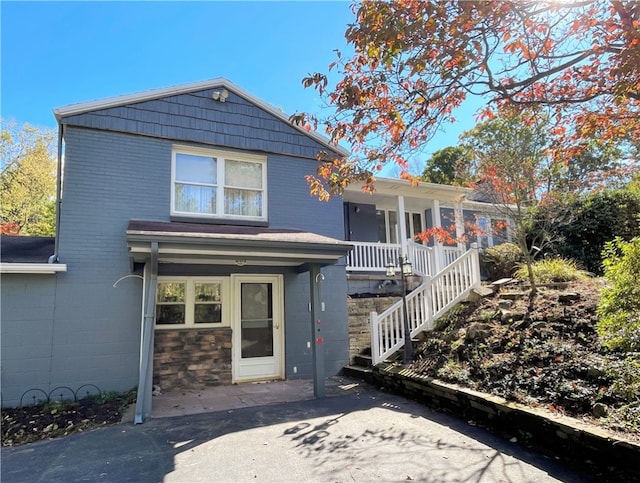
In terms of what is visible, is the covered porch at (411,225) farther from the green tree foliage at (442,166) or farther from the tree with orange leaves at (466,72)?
the green tree foliage at (442,166)

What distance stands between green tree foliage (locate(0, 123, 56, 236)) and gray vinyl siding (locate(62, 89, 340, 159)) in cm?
1658

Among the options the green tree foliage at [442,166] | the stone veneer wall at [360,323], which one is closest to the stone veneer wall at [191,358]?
the stone veneer wall at [360,323]

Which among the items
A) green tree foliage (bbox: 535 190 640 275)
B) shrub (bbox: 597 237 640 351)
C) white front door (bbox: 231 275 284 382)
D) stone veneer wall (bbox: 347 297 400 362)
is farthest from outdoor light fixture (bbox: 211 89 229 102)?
green tree foliage (bbox: 535 190 640 275)

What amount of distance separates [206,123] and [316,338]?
5.01 metres

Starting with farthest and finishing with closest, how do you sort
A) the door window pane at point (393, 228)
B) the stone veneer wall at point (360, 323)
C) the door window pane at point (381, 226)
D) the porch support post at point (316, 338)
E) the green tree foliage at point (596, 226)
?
the door window pane at point (393, 228) < the door window pane at point (381, 226) < the green tree foliage at point (596, 226) < the stone veneer wall at point (360, 323) < the porch support post at point (316, 338)

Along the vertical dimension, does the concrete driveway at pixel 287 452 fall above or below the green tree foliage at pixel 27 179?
below

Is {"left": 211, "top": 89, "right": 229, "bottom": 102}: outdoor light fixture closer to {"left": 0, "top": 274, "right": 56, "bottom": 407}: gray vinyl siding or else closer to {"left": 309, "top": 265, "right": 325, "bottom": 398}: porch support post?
{"left": 309, "top": 265, "right": 325, "bottom": 398}: porch support post

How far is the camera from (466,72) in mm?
4648

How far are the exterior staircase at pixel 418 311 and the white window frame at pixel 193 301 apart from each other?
9.52 ft

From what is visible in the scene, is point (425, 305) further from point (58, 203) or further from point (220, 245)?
point (58, 203)

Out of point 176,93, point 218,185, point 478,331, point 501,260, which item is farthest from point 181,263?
point 501,260

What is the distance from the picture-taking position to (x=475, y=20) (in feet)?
13.9

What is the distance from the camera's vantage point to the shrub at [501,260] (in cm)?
1180

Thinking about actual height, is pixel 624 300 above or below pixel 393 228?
below
